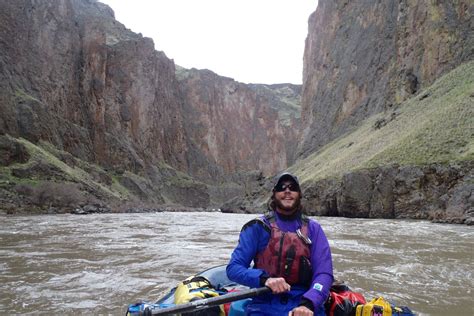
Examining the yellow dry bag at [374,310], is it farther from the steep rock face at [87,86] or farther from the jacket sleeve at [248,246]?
the steep rock face at [87,86]

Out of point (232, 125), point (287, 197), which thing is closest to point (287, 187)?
point (287, 197)

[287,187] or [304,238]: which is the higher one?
[287,187]

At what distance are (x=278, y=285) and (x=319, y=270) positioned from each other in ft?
1.64

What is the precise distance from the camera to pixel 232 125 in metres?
149

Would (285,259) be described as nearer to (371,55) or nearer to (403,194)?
(403,194)

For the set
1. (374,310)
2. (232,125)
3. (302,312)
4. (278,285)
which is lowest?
(374,310)

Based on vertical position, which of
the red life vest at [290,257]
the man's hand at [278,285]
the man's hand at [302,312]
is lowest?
the man's hand at [302,312]

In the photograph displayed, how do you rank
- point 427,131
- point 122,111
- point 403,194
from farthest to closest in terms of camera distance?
point 122,111 < point 427,131 < point 403,194

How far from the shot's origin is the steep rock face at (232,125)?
138 m

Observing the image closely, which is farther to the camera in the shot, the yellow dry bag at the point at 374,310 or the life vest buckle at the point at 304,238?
the yellow dry bag at the point at 374,310

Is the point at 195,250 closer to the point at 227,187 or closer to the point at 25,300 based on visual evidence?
the point at 25,300

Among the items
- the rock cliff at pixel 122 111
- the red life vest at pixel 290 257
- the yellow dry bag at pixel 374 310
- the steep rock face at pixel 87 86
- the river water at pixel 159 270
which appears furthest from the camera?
the rock cliff at pixel 122 111

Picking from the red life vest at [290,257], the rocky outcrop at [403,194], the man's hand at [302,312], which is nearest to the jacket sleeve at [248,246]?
the red life vest at [290,257]

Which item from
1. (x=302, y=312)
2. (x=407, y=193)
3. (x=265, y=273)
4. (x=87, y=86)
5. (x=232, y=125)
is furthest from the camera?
(x=232, y=125)
